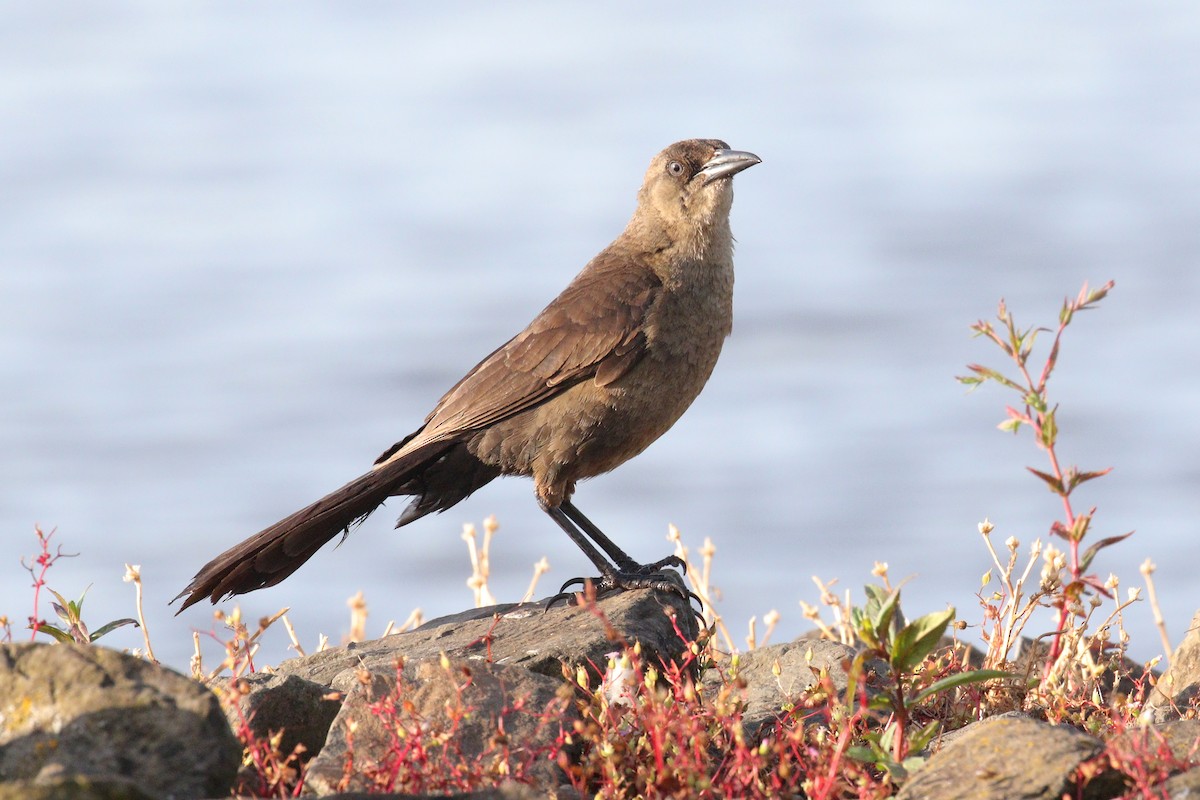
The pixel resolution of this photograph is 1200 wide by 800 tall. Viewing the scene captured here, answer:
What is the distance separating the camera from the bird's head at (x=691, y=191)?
21.0 ft

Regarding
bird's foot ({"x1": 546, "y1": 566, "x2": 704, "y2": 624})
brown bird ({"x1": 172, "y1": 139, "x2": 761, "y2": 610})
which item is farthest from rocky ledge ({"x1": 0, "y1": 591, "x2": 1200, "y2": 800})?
brown bird ({"x1": 172, "y1": 139, "x2": 761, "y2": 610})

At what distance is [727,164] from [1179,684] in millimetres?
2912

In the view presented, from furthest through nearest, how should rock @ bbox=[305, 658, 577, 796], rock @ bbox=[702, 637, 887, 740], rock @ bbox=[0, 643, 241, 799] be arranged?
rock @ bbox=[702, 637, 887, 740]
rock @ bbox=[305, 658, 577, 796]
rock @ bbox=[0, 643, 241, 799]

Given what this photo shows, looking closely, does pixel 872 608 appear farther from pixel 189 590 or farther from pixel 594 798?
pixel 189 590

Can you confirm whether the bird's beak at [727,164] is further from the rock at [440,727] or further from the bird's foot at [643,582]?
the rock at [440,727]

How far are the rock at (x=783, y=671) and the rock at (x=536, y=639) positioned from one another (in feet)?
0.73

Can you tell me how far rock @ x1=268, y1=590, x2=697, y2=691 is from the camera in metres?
4.34

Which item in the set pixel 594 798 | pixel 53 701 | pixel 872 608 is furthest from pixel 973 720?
pixel 53 701

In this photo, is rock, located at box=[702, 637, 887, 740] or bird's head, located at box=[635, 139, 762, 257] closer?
rock, located at box=[702, 637, 887, 740]

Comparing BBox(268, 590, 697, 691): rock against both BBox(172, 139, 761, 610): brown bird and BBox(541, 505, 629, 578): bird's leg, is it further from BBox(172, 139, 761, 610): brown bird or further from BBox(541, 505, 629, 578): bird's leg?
BBox(541, 505, 629, 578): bird's leg

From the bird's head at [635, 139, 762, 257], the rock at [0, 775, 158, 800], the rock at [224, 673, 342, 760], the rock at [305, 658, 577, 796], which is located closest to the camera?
the rock at [0, 775, 158, 800]

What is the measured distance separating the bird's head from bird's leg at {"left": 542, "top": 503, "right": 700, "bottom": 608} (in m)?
1.25

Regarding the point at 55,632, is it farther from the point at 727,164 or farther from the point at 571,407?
the point at 727,164

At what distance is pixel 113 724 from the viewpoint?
2688 millimetres
